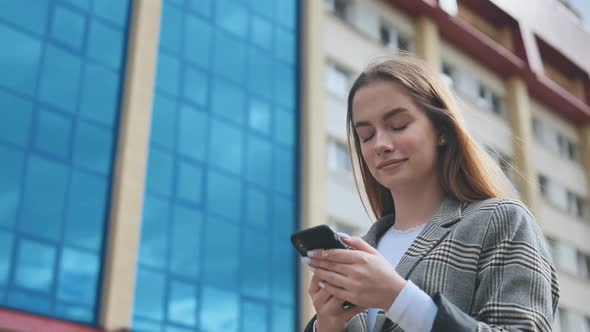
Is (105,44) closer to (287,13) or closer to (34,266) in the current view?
(34,266)

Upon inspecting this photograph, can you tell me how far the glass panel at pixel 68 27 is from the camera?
1688 cm

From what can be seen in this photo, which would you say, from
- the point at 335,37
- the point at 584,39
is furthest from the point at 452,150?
the point at 584,39

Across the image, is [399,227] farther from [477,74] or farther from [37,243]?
[477,74]

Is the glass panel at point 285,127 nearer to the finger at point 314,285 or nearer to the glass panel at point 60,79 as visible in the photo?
the glass panel at point 60,79

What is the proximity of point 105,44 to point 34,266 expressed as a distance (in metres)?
5.37

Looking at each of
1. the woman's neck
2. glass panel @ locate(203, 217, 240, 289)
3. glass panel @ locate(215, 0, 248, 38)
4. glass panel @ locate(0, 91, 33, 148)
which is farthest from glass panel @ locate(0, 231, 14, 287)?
the woman's neck

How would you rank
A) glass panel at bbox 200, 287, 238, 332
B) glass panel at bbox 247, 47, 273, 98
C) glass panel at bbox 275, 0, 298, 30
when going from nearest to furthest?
glass panel at bbox 200, 287, 238, 332, glass panel at bbox 247, 47, 273, 98, glass panel at bbox 275, 0, 298, 30

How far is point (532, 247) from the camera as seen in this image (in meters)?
2.12

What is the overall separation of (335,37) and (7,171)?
36.9 feet

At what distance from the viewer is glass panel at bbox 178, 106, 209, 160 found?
59.8 ft

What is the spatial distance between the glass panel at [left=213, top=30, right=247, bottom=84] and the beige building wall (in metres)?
1.70

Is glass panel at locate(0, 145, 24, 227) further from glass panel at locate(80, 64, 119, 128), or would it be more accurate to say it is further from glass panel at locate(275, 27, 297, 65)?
glass panel at locate(275, 27, 297, 65)

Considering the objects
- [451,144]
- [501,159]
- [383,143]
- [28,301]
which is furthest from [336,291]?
[28,301]

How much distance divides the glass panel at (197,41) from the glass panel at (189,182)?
9.04ft
